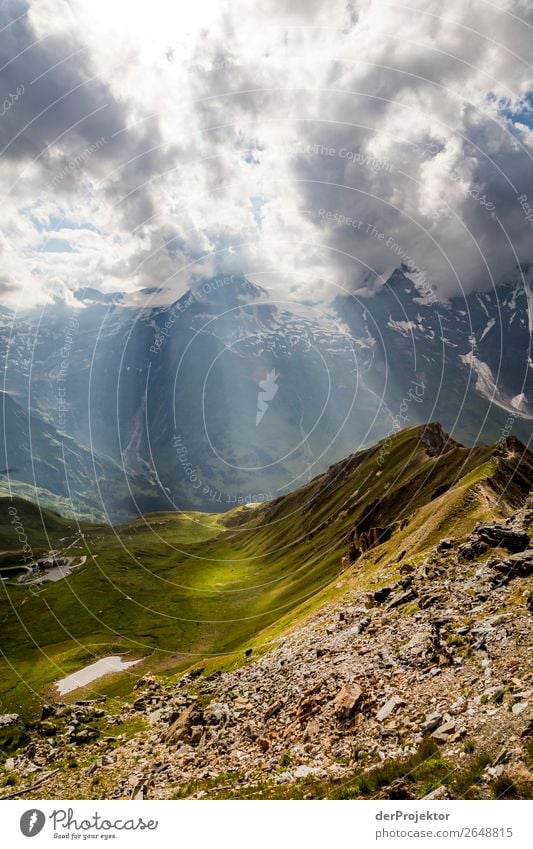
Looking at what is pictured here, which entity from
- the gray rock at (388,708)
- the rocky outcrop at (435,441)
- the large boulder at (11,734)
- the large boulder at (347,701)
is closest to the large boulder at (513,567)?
the gray rock at (388,708)

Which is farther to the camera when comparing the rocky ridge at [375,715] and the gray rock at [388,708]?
the gray rock at [388,708]

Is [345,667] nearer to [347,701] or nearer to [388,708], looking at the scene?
[347,701]

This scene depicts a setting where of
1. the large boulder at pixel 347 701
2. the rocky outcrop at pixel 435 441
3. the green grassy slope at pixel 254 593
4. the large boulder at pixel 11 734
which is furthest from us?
the rocky outcrop at pixel 435 441

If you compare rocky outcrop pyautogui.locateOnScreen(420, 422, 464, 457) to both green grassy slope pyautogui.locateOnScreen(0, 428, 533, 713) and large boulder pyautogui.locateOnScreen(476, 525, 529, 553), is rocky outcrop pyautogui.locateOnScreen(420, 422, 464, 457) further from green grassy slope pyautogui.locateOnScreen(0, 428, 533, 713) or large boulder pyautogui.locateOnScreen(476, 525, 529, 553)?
large boulder pyautogui.locateOnScreen(476, 525, 529, 553)

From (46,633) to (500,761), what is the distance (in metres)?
176

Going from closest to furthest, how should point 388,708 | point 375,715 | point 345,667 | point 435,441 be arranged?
1. point 388,708
2. point 375,715
3. point 345,667
4. point 435,441

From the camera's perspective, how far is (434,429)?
594ft

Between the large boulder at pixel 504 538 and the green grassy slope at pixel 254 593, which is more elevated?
the large boulder at pixel 504 538

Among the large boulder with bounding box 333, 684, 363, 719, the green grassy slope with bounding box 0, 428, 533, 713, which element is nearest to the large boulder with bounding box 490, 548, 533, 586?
the large boulder with bounding box 333, 684, 363, 719

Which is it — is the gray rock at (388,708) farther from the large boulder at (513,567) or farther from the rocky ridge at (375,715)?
the large boulder at (513,567)

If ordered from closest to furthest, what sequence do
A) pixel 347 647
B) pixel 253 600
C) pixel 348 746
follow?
1. pixel 348 746
2. pixel 347 647
3. pixel 253 600

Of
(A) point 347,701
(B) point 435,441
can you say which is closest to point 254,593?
(B) point 435,441
